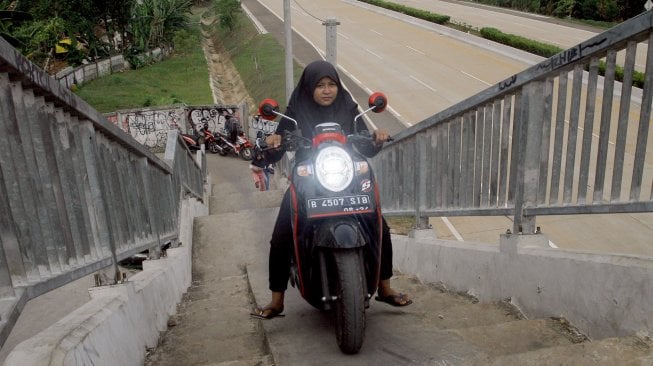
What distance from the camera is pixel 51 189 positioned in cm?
260

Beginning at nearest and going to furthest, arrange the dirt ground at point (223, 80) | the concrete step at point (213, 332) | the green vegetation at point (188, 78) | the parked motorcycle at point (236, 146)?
the concrete step at point (213, 332)
the parked motorcycle at point (236, 146)
the green vegetation at point (188, 78)
the dirt ground at point (223, 80)

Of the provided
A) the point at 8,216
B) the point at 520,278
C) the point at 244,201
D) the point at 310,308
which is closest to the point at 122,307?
the point at 8,216

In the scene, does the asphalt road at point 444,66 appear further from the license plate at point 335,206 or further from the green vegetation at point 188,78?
the license plate at point 335,206

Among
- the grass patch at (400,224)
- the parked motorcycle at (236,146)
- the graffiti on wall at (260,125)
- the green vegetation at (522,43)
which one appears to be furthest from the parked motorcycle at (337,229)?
the green vegetation at (522,43)

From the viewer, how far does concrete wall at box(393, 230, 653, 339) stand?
2828 mm

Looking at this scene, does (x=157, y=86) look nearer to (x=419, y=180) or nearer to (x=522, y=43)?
(x=522, y=43)

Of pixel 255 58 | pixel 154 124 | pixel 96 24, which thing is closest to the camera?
pixel 154 124

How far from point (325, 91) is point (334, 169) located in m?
0.87

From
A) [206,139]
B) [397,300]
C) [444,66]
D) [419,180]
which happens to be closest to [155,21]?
[206,139]

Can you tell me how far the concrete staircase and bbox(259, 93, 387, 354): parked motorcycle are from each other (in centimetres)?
25

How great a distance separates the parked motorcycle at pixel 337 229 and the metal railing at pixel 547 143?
3.58ft

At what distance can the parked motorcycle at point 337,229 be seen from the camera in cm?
320

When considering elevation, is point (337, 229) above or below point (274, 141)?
below

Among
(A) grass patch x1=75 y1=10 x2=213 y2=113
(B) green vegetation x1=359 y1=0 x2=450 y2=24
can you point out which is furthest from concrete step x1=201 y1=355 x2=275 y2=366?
(B) green vegetation x1=359 y1=0 x2=450 y2=24
